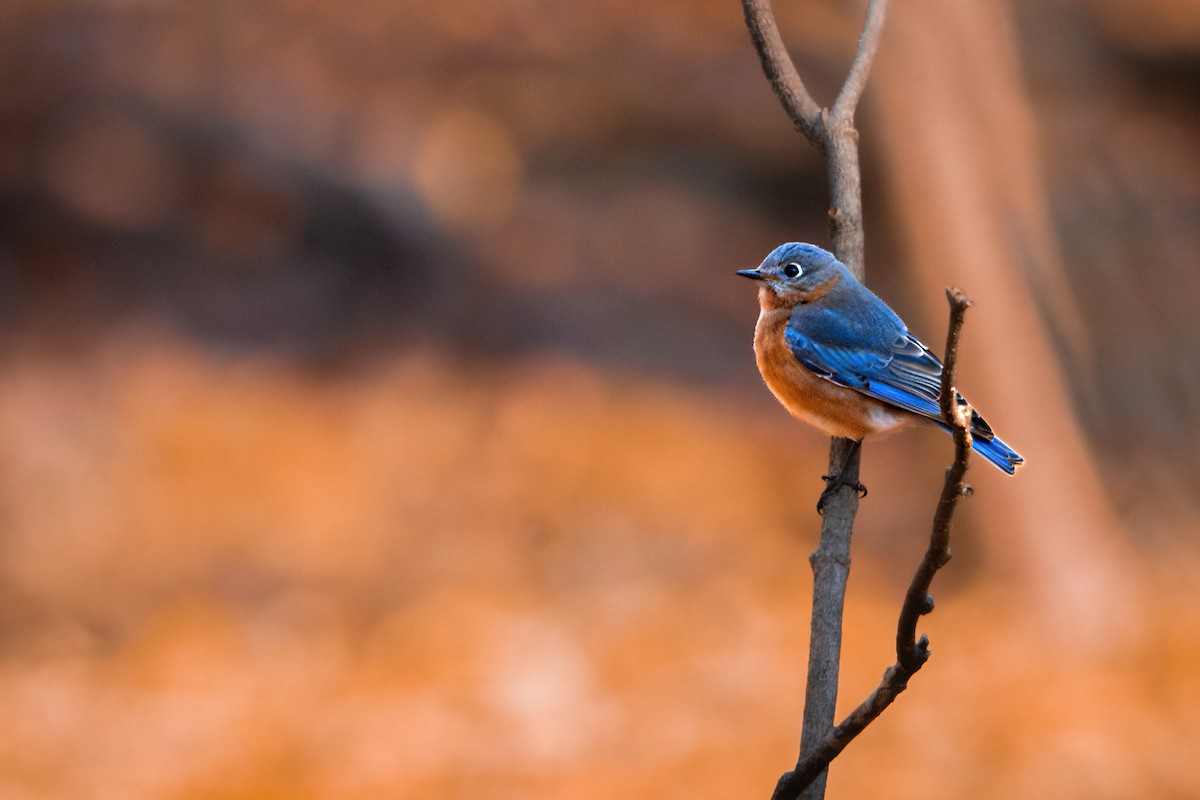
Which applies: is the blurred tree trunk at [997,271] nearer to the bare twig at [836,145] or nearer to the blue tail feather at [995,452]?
the blue tail feather at [995,452]

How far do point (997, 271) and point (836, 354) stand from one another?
466cm

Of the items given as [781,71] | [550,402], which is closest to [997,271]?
[550,402]

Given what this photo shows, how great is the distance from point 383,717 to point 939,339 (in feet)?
13.7

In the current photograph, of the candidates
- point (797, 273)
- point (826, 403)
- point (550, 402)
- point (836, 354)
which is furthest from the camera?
point (550, 402)

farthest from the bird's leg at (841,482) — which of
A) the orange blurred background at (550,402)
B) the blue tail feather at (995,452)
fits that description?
the orange blurred background at (550,402)

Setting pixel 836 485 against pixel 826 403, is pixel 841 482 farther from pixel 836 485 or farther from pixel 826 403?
pixel 826 403

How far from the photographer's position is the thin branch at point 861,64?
9.76 feet

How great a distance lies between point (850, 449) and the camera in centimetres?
349

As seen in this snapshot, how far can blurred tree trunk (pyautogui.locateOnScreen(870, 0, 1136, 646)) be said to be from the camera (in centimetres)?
805

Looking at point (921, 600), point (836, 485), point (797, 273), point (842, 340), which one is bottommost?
point (921, 600)

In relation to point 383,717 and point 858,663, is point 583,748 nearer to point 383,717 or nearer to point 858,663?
point 383,717

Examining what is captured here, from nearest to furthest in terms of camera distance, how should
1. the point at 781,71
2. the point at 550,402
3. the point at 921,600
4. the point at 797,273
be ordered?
the point at 921,600 < the point at 781,71 < the point at 797,273 < the point at 550,402

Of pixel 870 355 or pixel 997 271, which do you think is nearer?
pixel 870 355

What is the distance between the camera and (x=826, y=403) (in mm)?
3781
